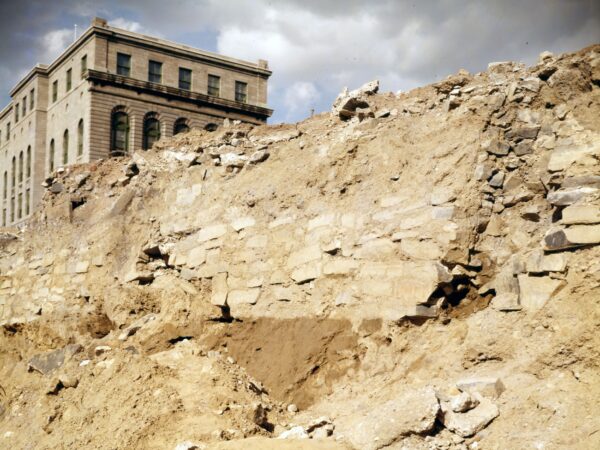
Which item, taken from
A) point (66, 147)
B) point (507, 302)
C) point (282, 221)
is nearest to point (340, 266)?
point (282, 221)

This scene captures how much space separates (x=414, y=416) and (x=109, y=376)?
171 inches

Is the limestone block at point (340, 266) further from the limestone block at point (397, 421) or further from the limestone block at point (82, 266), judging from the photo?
the limestone block at point (82, 266)

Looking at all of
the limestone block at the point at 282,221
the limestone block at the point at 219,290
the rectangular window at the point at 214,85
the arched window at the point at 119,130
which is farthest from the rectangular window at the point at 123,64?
the limestone block at the point at 282,221

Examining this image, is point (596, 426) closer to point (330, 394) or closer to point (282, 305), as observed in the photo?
point (330, 394)

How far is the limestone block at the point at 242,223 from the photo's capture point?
32.3ft

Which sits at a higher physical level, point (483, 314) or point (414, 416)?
point (483, 314)

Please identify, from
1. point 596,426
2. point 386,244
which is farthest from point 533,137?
point 596,426

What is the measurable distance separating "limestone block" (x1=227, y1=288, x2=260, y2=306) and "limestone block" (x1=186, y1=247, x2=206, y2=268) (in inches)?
36.7

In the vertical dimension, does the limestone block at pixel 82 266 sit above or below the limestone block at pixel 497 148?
below

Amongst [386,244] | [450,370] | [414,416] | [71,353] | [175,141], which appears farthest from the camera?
[175,141]

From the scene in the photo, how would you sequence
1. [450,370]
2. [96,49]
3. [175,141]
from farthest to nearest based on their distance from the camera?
[96,49] → [175,141] → [450,370]

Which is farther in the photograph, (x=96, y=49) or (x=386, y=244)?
(x=96, y=49)

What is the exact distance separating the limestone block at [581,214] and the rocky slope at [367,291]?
29 millimetres

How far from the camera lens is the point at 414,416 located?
6.00 meters
